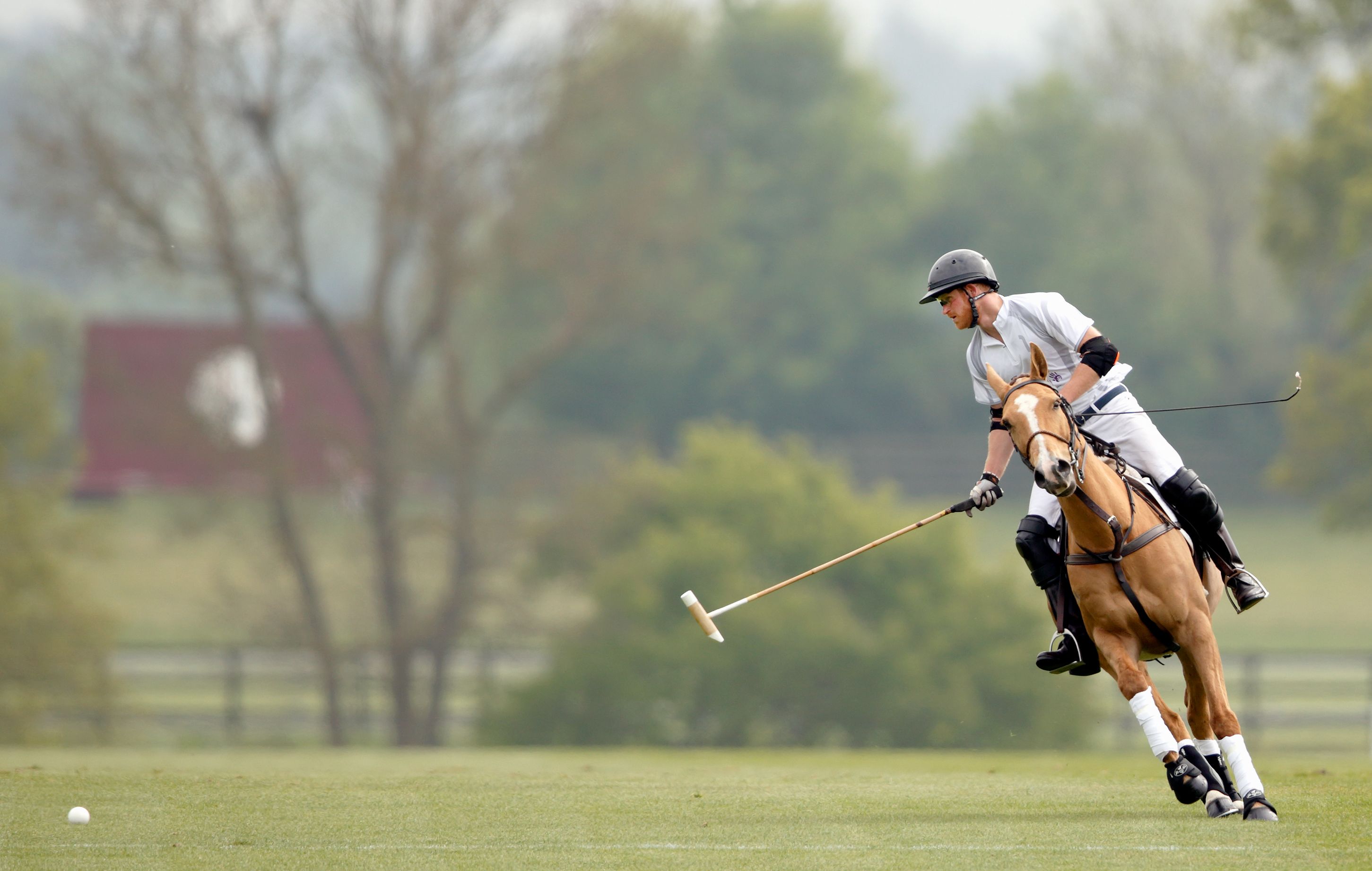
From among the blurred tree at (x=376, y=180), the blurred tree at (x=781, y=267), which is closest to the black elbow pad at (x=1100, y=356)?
the blurred tree at (x=376, y=180)

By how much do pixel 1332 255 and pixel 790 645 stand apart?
1129cm

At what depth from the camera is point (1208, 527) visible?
8.48m

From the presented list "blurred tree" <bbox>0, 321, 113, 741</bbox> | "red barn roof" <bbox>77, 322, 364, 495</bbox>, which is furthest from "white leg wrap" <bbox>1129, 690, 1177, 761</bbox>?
"red barn roof" <bbox>77, 322, 364, 495</bbox>

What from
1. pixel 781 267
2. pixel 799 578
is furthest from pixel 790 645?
pixel 781 267

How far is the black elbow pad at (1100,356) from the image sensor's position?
838cm

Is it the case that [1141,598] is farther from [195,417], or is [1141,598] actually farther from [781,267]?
[781,267]

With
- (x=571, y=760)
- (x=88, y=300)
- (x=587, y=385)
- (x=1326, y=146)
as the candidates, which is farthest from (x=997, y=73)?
(x=571, y=760)

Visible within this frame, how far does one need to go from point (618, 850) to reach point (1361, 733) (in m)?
24.1

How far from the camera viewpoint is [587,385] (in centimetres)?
5316

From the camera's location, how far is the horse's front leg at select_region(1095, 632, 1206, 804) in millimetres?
7988

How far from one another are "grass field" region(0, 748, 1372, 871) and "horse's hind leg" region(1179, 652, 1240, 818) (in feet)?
0.35

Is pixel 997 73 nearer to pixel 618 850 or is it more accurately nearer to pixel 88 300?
pixel 88 300

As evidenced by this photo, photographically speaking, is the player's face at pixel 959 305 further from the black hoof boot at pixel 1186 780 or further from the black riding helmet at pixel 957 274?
the black hoof boot at pixel 1186 780

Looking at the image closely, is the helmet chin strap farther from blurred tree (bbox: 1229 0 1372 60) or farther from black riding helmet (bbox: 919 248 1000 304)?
blurred tree (bbox: 1229 0 1372 60)
